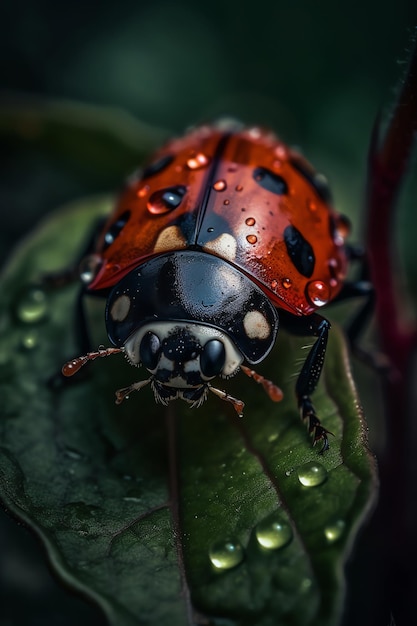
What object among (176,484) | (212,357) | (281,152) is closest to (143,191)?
(281,152)

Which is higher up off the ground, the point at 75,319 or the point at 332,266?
the point at 332,266

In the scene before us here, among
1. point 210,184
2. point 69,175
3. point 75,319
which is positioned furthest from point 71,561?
point 69,175

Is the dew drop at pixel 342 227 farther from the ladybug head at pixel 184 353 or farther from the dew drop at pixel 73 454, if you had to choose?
the dew drop at pixel 73 454

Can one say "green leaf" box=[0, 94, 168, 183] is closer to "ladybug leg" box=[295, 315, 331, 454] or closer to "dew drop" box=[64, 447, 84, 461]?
"ladybug leg" box=[295, 315, 331, 454]

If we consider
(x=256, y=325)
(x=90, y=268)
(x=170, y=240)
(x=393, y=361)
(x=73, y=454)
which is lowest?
(x=73, y=454)

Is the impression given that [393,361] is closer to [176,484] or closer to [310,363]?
[310,363]

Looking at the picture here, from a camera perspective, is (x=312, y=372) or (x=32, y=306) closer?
(x=312, y=372)

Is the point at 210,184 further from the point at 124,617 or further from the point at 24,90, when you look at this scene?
the point at 24,90
